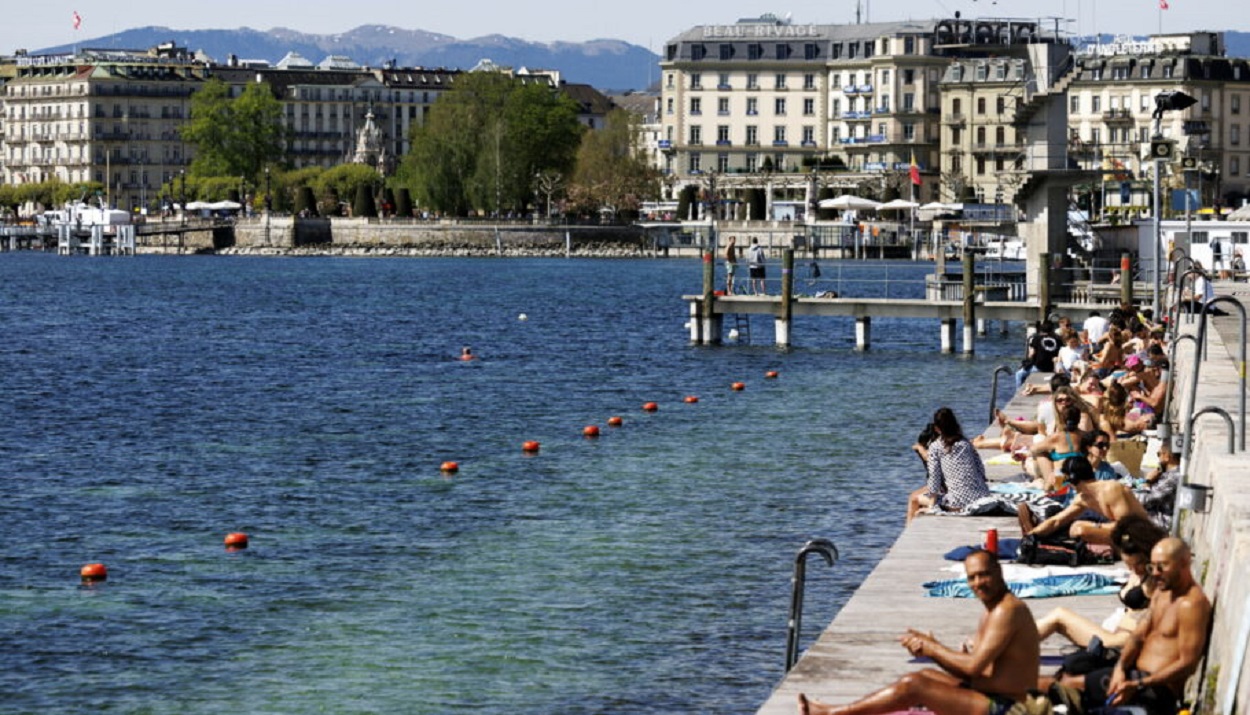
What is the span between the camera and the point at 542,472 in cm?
3616

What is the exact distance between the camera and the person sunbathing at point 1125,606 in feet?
51.5

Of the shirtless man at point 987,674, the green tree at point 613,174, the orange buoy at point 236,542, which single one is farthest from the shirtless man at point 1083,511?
the green tree at point 613,174

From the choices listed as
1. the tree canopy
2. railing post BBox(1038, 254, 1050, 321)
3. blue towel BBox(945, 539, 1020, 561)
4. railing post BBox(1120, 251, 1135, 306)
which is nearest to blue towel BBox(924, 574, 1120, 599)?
blue towel BBox(945, 539, 1020, 561)

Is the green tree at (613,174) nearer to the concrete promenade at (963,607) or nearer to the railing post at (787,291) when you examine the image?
the railing post at (787,291)

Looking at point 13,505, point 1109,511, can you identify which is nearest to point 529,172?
point 13,505

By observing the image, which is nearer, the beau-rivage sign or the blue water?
the blue water

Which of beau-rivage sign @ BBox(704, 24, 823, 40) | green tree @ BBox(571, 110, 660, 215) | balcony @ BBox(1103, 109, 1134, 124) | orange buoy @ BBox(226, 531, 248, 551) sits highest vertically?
beau-rivage sign @ BBox(704, 24, 823, 40)

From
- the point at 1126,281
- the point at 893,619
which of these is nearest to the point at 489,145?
the point at 1126,281

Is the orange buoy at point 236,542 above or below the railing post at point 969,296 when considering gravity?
below

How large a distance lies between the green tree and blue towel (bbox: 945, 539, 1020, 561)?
523 feet

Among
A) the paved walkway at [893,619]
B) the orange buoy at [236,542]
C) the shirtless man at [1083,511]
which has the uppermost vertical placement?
the shirtless man at [1083,511]

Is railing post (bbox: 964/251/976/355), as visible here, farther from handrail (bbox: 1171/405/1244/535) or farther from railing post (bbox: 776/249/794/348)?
handrail (bbox: 1171/405/1244/535)

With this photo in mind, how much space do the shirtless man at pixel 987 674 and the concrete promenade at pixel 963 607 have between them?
42.3 inches

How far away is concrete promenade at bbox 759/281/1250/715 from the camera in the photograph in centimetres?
1413
